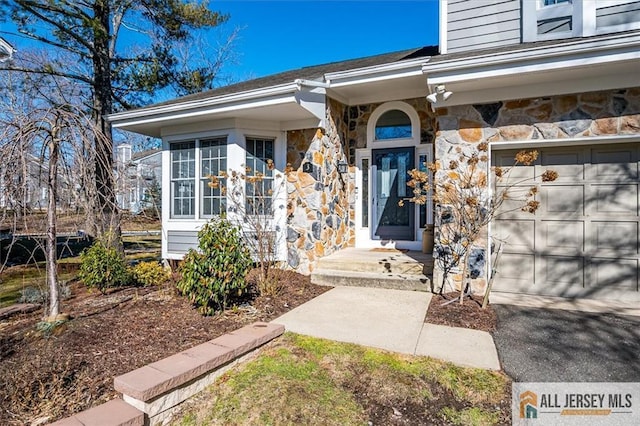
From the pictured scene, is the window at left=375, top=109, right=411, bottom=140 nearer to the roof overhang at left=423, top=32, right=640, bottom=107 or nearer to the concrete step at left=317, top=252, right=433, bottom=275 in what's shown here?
A: the roof overhang at left=423, top=32, right=640, bottom=107

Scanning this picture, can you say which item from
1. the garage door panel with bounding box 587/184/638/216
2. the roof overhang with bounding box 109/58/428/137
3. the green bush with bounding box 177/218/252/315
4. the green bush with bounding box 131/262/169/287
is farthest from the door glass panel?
the green bush with bounding box 131/262/169/287

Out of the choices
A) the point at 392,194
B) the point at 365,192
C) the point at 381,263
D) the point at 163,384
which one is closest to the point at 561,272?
the point at 381,263

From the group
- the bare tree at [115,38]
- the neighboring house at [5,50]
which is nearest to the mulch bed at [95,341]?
the bare tree at [115,38]

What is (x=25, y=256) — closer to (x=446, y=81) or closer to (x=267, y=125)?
(x=267, y=125)

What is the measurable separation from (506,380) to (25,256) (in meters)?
12.6

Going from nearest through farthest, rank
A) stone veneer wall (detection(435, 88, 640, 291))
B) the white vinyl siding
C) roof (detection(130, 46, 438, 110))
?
1. stone veneer wall (detection(435, 88, 640, 291))
2. the white vinyl siding
3. roof (detection(130, 46, 438, 110))

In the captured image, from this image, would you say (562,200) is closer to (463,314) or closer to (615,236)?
(615,236)

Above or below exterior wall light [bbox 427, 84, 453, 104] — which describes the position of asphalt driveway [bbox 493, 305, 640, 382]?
below

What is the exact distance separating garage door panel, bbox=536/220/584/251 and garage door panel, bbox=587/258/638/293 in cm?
29

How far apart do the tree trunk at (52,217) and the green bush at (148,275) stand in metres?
2.22

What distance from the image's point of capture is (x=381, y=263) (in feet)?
19.4

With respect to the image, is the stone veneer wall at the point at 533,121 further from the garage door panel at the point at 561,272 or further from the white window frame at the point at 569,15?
the white window frame at the point at 569,15

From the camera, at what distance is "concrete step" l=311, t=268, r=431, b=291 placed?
5449 mm

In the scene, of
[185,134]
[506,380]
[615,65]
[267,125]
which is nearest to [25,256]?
[185,134]
